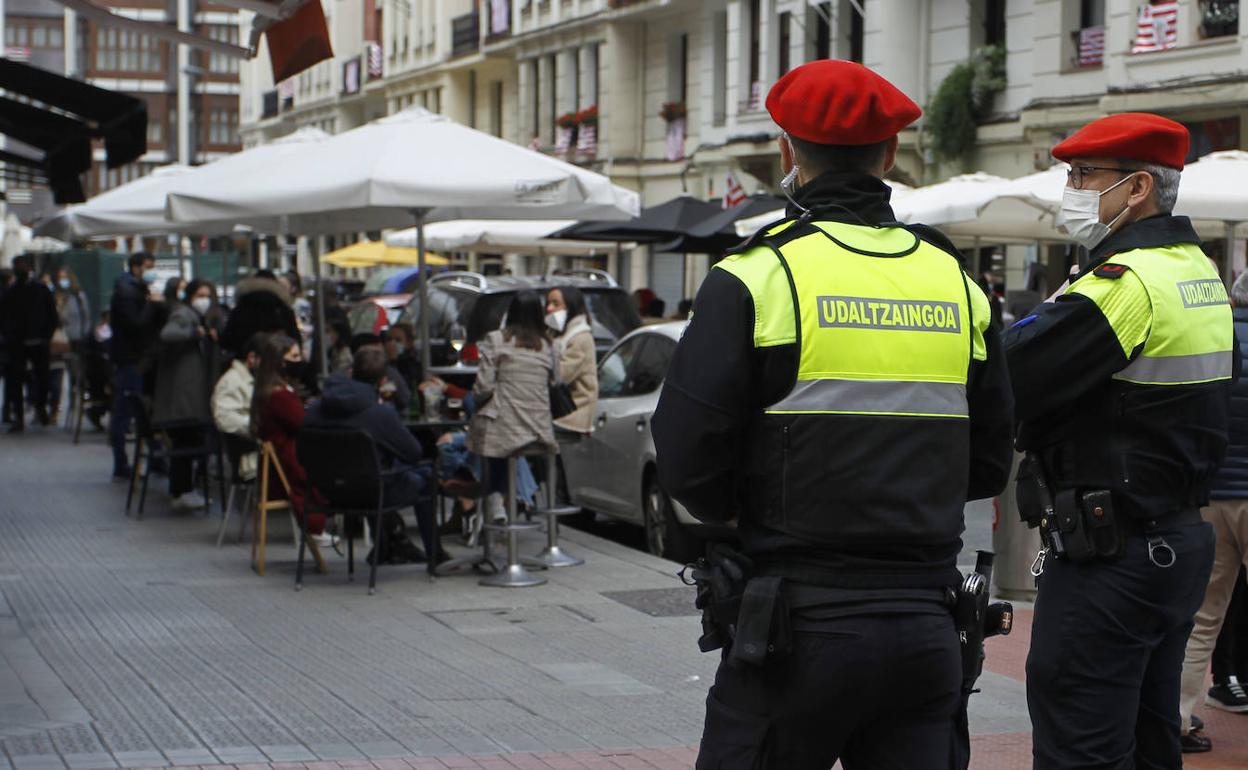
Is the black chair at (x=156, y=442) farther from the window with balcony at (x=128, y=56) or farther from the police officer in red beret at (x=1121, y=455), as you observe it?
the window with balcony at (x=128, y=56)

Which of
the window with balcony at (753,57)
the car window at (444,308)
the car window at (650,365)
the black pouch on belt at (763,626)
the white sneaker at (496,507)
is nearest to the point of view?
the black pouch on belt at (763,626)

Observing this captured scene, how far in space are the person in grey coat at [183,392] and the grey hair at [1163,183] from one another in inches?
395

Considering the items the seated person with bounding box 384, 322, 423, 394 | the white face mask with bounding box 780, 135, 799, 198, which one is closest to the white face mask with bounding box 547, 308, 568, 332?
the seated person with bounding box 384, 322, 423, 394

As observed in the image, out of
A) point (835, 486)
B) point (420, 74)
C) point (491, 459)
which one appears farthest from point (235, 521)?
point (420, 74)

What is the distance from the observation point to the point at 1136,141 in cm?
460

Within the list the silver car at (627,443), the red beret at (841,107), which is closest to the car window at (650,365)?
the silver car at (627,443)

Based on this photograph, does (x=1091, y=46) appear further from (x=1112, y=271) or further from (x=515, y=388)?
(x=1112, y=271)

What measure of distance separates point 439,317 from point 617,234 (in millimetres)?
4213

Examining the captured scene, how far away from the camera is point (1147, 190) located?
15.2ft

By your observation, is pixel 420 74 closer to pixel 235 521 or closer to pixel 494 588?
pixel 235 521

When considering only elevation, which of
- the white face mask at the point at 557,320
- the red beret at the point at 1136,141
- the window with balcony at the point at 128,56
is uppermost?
the window with balcony at the point at 128,56

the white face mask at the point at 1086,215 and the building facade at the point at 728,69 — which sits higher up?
the building facade at the point at 728,69

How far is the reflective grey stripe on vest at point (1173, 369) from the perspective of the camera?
4.47 m

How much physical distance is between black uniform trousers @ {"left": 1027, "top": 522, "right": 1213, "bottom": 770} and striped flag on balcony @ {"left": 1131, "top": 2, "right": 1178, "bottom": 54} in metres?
19.1
